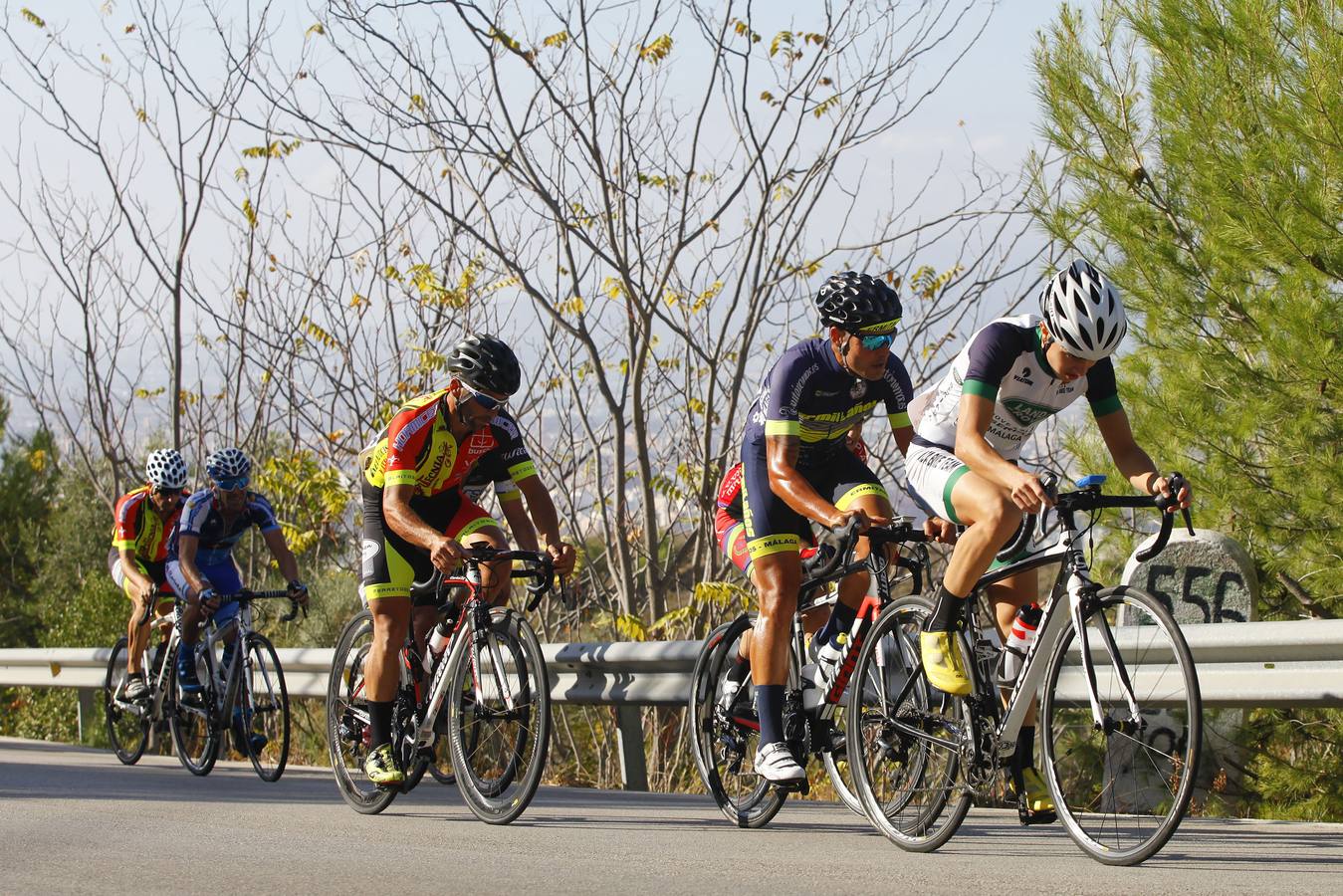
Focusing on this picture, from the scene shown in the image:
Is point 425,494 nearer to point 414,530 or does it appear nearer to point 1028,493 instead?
point 414,530

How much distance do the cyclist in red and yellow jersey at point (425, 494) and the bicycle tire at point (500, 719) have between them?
410 mm

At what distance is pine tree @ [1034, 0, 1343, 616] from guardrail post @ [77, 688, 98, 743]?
10031mm

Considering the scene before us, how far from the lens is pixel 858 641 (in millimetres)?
6426

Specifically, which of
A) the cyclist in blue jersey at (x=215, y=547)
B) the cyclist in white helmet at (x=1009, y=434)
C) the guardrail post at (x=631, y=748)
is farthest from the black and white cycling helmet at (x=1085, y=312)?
the cyclist in blue jersey at (x=215, y=547)

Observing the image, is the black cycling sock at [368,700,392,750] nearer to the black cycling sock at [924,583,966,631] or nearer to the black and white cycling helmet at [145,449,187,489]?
the black cycling sock at [924,583,966,631]

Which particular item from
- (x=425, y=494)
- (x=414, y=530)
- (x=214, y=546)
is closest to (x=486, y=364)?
(x=414, y=530)

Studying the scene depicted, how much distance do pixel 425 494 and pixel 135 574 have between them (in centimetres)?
496

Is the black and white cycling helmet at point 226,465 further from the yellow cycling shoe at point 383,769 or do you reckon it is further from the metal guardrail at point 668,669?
the yellow cycling shoe at point 383,769

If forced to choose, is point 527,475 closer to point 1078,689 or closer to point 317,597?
point 1078,689

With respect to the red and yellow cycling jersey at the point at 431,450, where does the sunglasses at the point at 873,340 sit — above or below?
above

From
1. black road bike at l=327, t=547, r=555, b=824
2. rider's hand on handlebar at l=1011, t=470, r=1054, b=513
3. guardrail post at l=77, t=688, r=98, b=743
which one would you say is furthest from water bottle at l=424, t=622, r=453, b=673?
guardrail post at l=77, t=688, r=98, b=743

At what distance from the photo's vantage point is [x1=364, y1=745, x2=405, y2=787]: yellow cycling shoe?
7484 millimetres

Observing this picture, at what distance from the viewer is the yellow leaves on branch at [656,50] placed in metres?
11.9

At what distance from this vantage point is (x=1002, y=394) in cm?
614
